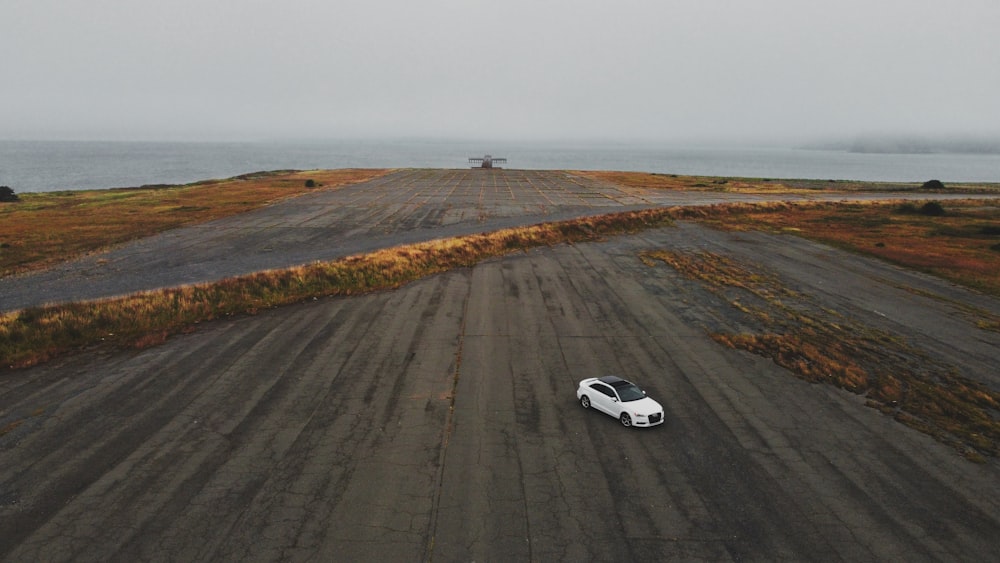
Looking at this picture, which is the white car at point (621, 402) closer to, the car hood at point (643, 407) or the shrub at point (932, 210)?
the car hood at point (643, 407)

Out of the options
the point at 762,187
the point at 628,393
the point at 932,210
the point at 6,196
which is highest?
the point at 762,187

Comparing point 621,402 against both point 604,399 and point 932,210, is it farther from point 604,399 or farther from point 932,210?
point 932,210

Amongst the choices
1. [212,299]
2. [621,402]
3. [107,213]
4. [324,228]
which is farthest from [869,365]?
[107,213]

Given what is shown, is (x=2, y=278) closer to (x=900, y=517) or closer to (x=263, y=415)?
(x=263, y=415)

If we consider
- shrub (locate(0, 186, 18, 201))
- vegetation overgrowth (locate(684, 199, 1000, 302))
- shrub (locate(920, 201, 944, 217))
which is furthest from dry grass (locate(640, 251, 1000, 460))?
shrub (locate(0, 186, 18, 201))

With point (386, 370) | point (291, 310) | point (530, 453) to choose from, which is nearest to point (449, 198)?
point (291, 310)
